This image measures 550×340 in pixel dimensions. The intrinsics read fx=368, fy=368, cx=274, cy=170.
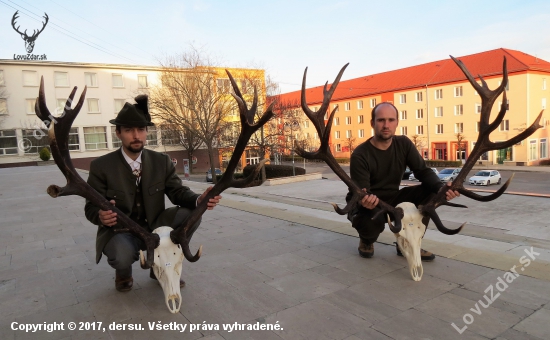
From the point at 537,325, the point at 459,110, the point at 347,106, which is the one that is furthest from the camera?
the point at 347,106

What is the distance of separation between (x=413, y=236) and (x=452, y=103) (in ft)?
139

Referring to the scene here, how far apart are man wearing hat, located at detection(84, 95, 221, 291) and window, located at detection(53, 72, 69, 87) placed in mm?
39987

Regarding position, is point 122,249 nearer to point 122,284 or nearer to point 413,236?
point 122,284

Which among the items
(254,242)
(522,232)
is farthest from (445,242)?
(522,232)

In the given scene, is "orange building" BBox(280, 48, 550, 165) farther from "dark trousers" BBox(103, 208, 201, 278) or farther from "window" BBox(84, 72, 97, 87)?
"dark trousers" BBox(103, 208, 201, 278)

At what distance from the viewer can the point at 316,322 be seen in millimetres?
2723

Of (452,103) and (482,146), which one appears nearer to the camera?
(482,146)

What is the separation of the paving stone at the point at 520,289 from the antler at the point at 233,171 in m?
2.24

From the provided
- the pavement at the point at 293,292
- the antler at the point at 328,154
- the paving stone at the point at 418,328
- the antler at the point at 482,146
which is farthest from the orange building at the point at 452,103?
the paving stone at the point at 418,328

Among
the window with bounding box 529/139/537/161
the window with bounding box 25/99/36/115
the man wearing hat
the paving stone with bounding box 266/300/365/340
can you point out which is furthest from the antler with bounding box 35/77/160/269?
the window with bounding box 529/139/537/161

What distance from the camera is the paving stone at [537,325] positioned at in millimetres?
2451

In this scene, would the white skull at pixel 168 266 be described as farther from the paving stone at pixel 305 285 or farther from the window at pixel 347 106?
the window at pixel 347 106

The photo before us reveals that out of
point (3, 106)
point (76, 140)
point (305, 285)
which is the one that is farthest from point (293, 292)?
point (3, 106)

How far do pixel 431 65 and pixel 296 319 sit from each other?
157 feet
